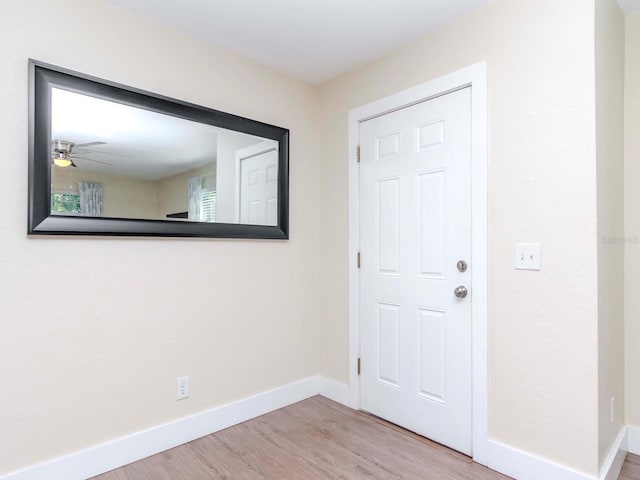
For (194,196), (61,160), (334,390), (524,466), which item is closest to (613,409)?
(524,466)

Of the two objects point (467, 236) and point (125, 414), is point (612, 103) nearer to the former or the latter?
point (467, 236)

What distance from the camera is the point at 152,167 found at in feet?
6.91

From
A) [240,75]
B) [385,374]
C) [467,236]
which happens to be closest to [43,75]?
[240,75]

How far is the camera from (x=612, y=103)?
1.90 metres

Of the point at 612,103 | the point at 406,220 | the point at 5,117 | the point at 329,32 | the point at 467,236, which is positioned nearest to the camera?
the point at 5,117

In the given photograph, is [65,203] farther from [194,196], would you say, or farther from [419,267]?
[419,267]

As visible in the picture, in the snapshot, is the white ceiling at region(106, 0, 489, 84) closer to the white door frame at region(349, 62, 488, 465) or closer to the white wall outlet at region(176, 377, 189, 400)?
the white door frame at region(349, 62, 488, 465)

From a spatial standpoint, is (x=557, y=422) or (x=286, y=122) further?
(x=286, y=122)

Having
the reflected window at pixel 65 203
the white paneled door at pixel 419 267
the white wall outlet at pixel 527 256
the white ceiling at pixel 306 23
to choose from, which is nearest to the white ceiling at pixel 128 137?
the reflected window at pixel 65 203

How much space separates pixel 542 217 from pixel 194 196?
1.88 m

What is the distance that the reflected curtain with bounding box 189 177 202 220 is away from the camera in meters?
2.24

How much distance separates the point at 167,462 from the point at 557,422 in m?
1.96

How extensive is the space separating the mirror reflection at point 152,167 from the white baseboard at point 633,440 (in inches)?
95.4

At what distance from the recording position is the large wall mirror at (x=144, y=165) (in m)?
1.76
